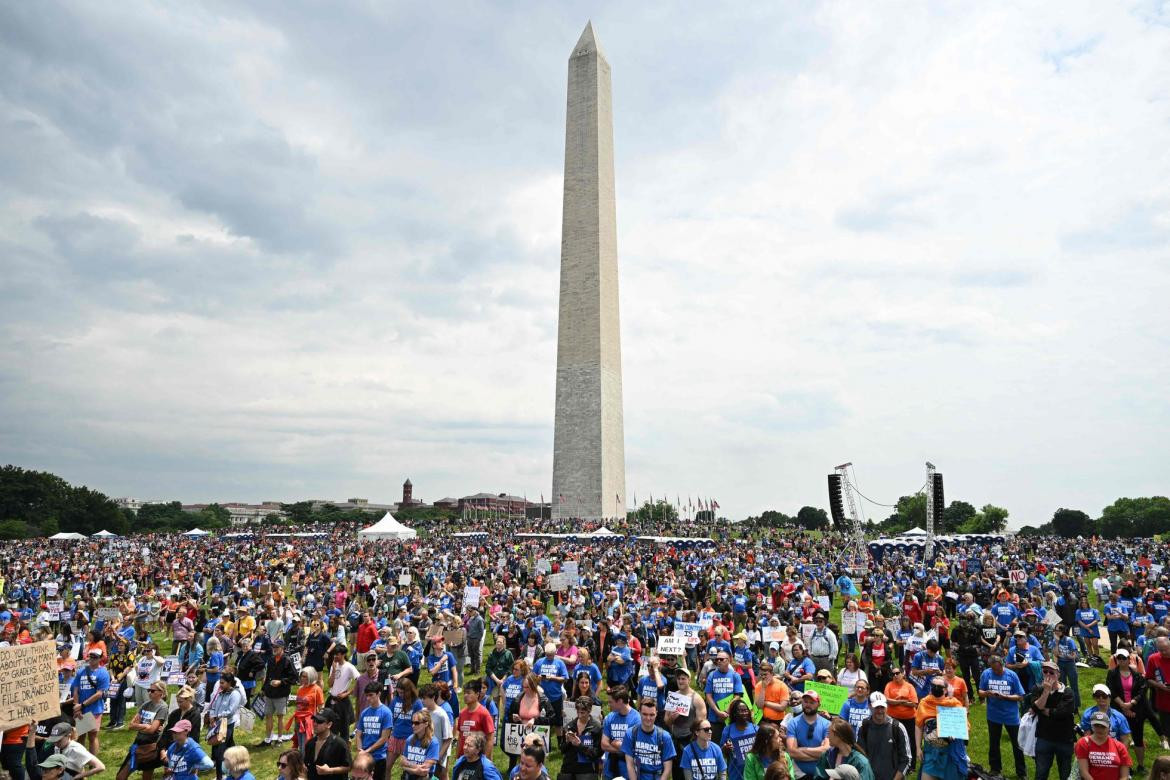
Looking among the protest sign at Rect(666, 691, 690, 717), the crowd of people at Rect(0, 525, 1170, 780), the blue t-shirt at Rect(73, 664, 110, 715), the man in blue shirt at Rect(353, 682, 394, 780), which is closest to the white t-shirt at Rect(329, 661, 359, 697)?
the crowd of people at Rect(0, 525, 1170, 780)

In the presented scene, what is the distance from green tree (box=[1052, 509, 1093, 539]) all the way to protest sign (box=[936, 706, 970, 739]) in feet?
283

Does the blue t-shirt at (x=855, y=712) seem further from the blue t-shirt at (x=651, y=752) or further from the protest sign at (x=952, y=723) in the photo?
the blue t-shirt at (x=651, y=752)

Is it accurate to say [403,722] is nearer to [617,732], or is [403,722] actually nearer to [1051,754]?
[617,732]

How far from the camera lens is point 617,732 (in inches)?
284

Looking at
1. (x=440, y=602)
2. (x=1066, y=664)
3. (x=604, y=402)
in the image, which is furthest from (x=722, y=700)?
(x=604, y=402)

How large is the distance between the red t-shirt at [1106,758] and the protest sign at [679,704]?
3451 mm

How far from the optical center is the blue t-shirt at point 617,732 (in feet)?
23.5

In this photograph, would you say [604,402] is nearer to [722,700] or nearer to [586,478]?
[586,478]

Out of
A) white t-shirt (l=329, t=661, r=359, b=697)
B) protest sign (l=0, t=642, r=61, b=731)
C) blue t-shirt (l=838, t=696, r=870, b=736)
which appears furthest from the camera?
white t-shirt (l=329, t=661, r=359, b=697)

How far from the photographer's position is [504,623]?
47.0 feet

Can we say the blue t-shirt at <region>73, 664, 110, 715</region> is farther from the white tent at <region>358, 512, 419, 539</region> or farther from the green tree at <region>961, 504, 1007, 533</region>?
the green tree at <region>961, 504, 1007, 533</region>

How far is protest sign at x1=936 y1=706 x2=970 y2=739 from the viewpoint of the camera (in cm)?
758

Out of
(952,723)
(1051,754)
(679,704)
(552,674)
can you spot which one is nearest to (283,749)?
(552,674)

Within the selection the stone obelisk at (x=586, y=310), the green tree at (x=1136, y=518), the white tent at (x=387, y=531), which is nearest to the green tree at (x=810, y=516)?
the green tree at (x=1136, y=518)
